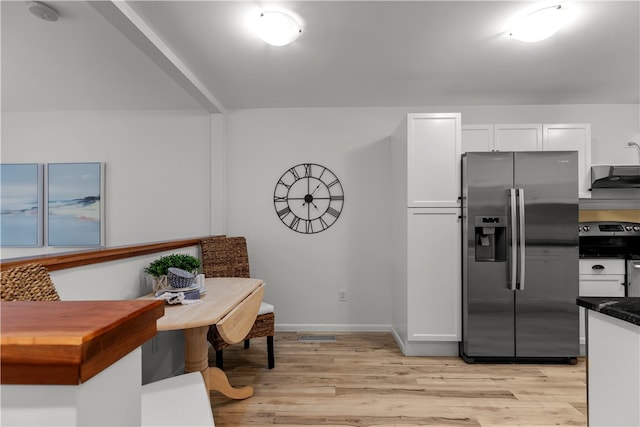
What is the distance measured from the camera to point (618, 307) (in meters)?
1.09

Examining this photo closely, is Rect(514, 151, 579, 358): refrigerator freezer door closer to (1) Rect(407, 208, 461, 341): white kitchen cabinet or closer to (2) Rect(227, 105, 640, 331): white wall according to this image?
(1) Rect(407, 208, 461, 341): white kitchen cabinet

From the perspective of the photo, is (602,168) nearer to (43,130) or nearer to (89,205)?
(89,205)

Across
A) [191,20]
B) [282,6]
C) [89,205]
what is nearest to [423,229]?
[282,6]

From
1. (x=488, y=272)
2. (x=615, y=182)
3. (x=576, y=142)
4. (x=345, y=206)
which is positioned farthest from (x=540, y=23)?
(x=345, y=206)

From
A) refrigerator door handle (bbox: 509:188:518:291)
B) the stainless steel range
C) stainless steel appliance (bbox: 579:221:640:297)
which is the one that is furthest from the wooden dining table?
stainless steel appliance (bbox: 579:221:640:297)

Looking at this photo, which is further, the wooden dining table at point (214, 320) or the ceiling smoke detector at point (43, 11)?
the ceiling smoke detector at point (43, 11)

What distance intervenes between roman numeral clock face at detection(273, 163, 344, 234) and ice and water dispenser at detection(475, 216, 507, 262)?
139 centimetres

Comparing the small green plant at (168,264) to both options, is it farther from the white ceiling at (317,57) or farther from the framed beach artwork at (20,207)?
the framed beach artwork at (20,207)

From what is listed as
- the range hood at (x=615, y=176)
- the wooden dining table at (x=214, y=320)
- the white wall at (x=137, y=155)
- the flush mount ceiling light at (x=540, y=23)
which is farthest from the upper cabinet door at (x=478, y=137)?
the white wall at (x=137, y=155)

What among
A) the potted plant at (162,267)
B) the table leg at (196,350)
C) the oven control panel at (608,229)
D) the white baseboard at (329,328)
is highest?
the oven control panel at (608,229)

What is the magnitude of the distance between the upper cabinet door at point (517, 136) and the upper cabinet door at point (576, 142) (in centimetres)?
8

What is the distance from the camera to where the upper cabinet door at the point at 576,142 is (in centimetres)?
310

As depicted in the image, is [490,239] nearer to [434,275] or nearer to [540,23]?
[434,275]

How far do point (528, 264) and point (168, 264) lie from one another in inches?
108
